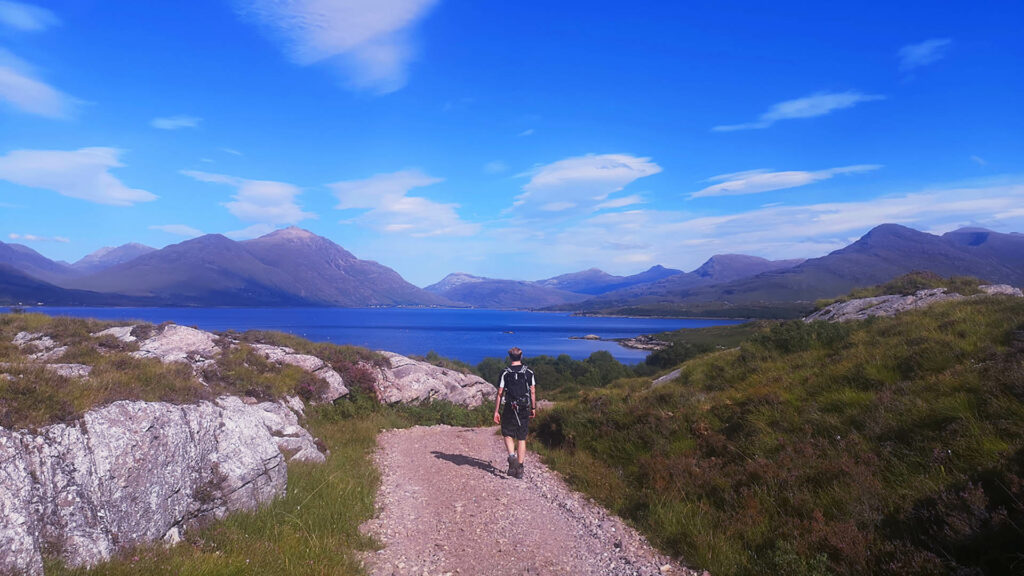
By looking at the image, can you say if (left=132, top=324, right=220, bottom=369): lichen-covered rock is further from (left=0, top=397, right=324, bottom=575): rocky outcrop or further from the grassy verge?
(left=0, top=397, right=324, bottom=575): rocky outcrop

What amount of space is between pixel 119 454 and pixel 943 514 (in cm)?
959

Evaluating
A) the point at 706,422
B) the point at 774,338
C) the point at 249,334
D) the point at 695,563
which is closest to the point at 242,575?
the point at 695,563

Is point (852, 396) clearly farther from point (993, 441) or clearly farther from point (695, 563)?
point (695, 563)

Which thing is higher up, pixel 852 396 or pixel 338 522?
pixel 852 396

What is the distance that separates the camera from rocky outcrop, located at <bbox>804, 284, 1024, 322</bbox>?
16609mm

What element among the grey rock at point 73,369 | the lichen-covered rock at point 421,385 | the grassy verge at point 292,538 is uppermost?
the grey rock at point 73,369

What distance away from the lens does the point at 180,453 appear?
671 cm

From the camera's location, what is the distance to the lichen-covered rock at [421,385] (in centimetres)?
2070

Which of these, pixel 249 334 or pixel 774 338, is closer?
pixel 774 338

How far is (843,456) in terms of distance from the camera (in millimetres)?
7656

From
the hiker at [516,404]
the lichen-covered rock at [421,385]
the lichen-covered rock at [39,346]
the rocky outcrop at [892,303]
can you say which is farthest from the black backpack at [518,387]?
the rocky outcrop at [892,303]

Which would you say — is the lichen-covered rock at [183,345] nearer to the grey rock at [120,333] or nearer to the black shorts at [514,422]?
the grey rock at [120,333]

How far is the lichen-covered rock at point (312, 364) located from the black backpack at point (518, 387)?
879 cm

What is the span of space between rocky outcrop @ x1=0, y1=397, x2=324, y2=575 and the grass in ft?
21.4
